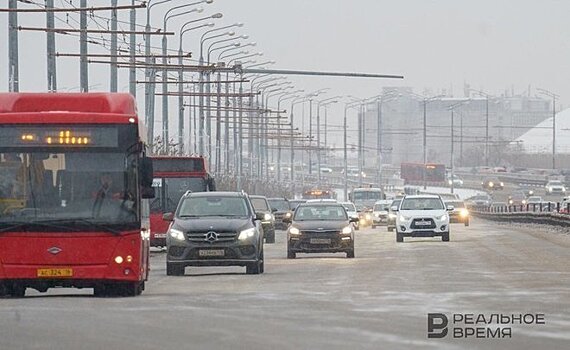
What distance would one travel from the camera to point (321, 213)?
4312cm

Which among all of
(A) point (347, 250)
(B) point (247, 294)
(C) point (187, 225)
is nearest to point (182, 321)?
(B) point (247, 294)

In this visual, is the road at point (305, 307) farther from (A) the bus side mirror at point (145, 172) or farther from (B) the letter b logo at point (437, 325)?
(A) the bus side mirror at point (145, 172)

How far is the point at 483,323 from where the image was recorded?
18172 mm

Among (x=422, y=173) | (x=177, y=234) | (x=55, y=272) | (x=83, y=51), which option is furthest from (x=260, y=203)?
(x=422, y=173)

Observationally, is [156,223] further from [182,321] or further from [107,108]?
[182,321]

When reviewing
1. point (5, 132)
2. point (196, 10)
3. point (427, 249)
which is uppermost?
point (196, 10)

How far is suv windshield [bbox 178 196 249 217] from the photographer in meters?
33.3

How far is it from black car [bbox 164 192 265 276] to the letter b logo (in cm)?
1305

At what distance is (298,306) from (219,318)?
2.35m

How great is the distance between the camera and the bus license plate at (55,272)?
24.4 m

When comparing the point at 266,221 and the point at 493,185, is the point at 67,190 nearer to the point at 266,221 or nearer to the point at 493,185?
the point at 266,221

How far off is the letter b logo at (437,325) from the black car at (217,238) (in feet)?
42.8

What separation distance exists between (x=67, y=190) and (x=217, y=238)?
807cm

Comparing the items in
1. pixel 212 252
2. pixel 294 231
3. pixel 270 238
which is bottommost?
pixel 270 238
